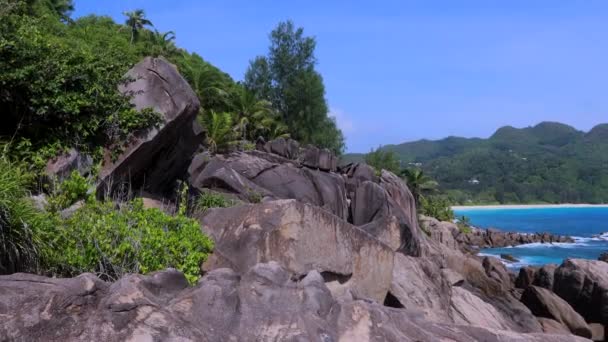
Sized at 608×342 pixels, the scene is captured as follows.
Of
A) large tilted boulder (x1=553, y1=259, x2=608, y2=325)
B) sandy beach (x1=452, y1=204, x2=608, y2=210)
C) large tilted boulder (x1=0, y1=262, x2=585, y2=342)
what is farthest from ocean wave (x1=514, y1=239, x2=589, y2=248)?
sandy beach (x1=452, y1=204, x2=608, y2=210)

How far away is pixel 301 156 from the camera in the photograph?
A: 29.3 m

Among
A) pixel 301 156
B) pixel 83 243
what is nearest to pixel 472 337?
pixel 83 243

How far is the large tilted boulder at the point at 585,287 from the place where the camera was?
70.8ft

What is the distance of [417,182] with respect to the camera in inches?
2243

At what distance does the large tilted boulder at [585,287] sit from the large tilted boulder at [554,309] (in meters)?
1.69

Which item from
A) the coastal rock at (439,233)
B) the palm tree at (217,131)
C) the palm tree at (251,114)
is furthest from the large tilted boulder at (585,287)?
the palm tree at (251,114)

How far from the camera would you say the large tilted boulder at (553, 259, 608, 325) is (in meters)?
21.6

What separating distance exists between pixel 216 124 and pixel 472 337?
27.3m

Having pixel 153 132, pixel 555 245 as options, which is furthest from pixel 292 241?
pixel 555 245

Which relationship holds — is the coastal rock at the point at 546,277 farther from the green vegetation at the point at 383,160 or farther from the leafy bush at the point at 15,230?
the green vegetation at the point at 383,160

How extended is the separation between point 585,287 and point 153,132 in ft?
60.0

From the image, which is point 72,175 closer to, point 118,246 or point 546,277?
point 118,246

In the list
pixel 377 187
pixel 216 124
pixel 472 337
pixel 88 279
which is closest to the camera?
pixel 88 279

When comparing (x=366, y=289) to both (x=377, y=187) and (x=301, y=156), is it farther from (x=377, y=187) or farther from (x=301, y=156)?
(x=301, y=156)
